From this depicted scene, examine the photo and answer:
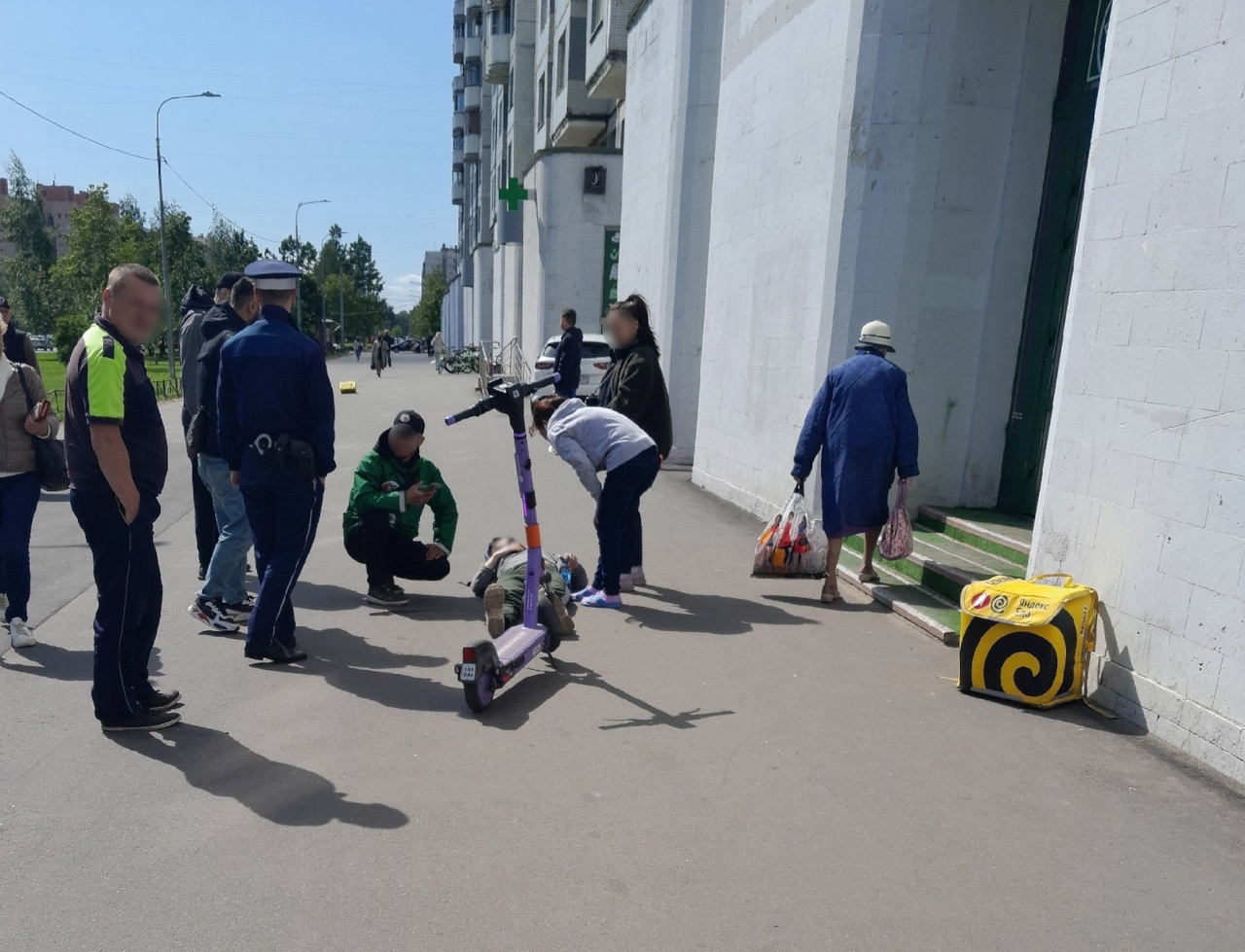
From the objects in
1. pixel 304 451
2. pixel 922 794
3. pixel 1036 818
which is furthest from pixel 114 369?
pixel 1036 818

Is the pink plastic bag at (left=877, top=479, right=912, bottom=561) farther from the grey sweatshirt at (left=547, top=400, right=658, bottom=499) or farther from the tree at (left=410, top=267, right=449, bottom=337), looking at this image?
the tree at (left=410, top=267, right=449, bottom=337)

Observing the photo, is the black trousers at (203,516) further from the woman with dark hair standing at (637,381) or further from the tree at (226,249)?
the tree at (226,249)

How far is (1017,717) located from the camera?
4.27 m

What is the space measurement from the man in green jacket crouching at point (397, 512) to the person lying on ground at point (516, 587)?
404 millimetres

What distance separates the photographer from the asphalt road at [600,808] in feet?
8.79

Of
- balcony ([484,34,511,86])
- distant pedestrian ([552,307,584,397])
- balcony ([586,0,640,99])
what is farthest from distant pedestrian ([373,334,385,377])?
distant pedestrian ([552,307,584,397])

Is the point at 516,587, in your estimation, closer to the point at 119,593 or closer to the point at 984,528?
the point at 119,593

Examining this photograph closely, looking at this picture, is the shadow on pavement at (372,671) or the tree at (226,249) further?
the tree at (226,249)

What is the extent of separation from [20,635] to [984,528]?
6.51 meters

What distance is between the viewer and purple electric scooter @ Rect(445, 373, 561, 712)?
159 inches

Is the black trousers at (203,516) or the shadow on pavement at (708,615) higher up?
the black trousers at (203,516)

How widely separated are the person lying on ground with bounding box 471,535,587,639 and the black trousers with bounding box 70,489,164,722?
5.25 feet

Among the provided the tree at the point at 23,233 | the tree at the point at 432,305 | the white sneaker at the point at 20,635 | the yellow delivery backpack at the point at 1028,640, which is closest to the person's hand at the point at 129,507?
the white sneaker at the point at 20,635

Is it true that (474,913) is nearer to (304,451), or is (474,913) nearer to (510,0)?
(304,451)
